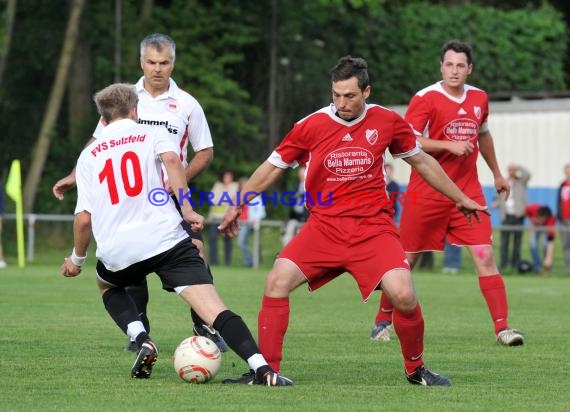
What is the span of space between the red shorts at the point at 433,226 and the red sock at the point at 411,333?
118 inches

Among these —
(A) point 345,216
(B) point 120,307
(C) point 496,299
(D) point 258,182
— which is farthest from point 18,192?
(A) point 345,216

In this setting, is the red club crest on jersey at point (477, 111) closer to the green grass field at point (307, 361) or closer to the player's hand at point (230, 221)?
the green grass field at point (307, 361)

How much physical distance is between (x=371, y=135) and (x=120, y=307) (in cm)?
197

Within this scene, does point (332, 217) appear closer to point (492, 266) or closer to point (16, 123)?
point (492, 266)

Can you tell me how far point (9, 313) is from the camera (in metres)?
13.4

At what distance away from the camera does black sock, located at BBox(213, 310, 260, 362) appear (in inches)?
302

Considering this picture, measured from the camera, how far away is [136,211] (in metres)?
7.91

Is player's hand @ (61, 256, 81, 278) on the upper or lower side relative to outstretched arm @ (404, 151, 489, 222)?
lower

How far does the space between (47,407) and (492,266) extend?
5.01 m

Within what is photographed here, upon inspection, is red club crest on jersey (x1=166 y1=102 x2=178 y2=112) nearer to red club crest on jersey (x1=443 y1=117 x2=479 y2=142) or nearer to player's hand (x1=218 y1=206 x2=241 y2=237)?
player's hand (x1=218 y1=206 x2=241 y2=237)

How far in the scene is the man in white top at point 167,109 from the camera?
961 cm

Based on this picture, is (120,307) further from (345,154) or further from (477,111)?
(477,111)

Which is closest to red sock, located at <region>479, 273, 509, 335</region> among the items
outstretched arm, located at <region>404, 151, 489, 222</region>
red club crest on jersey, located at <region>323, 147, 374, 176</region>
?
outstretched arm, located at <region>404, 151, 489, 222</region>

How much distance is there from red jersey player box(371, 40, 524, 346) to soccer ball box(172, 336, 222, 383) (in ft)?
10.3
